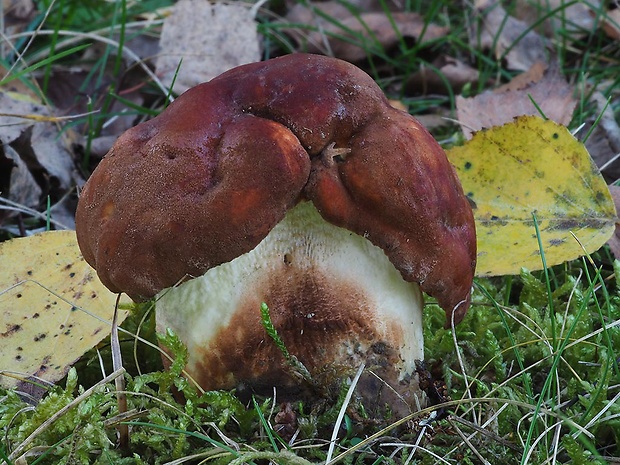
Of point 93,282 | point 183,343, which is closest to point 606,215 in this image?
point 183,343

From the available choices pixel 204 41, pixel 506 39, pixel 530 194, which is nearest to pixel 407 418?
pixel 530 194

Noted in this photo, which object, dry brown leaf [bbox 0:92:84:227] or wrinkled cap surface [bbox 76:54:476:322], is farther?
dry brown leaf [bbox 0:92:84:227]

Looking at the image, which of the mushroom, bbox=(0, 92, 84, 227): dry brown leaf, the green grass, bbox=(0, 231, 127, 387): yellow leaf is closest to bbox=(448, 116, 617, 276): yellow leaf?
the green grass

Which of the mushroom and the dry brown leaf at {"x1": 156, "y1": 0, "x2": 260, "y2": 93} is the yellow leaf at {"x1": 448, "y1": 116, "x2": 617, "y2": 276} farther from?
the dry brown leaf at {"x1": 156, "y1": 0, "x2": 260, "y2": 93}

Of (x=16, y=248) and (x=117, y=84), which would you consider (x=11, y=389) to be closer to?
(x=16, y=248)

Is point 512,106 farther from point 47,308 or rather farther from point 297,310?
point 47,308

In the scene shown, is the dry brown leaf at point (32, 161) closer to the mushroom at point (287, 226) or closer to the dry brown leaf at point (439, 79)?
the mushroom at point (287, 226)
